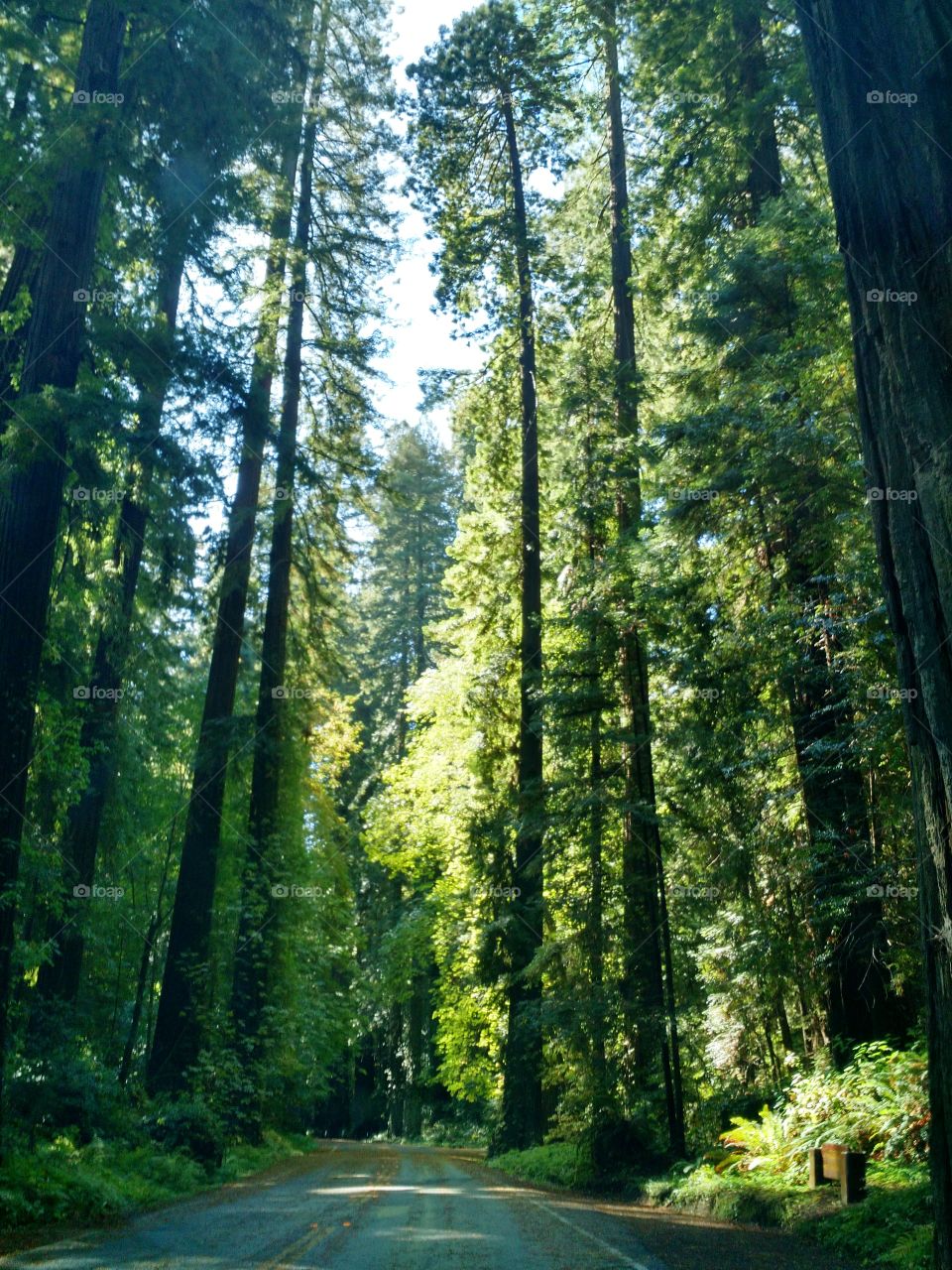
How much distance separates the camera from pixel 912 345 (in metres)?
4.27

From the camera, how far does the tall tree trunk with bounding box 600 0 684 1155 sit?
15078mm

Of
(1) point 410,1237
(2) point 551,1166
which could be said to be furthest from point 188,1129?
(1) point 410,1237

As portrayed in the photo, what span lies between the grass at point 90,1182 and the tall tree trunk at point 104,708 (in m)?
2.73

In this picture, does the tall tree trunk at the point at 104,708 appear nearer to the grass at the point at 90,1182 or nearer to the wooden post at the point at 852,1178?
the grass at the point at 90,1182

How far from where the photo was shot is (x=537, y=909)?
62.6ft

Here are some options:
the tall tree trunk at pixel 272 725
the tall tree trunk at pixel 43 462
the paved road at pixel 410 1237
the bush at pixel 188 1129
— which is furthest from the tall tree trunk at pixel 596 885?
the tall tree trunk at pixel 43 462

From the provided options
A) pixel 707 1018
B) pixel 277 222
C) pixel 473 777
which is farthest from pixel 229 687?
pixel 707 1018

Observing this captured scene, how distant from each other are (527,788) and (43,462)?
10.5 metres

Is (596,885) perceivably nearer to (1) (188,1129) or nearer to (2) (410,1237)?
(1) (188,1129)

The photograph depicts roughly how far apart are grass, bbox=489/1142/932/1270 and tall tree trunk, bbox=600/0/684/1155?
1784 mm

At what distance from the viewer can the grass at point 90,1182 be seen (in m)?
8.88

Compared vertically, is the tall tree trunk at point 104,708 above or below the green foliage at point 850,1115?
above

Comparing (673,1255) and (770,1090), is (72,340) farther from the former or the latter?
(770,1090)

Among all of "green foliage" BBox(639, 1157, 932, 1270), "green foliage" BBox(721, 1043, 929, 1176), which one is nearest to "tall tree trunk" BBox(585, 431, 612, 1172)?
"green foliage" BBox(721, 1043, 929, 1176)
